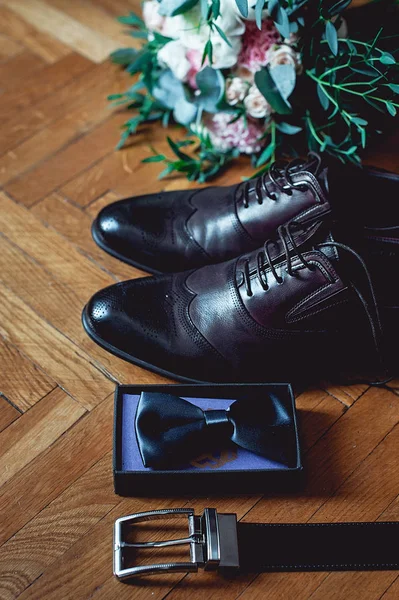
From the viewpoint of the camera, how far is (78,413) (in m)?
0.87

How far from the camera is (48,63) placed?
4.46 feet

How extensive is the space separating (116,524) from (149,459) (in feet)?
0.28

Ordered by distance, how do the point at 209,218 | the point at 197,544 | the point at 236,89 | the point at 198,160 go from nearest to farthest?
the point at 197,544, the point at 209,218, the point at 236,89, the point at 198,160

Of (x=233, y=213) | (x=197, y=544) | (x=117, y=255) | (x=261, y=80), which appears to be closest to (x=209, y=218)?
(x=233, y=213)

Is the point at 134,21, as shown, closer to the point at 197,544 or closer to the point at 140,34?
the point at 140,34

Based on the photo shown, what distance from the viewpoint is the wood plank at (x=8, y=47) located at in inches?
54.3

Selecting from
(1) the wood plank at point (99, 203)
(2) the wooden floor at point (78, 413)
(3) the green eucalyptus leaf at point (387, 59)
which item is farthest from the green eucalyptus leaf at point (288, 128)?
(1) the wood plank at point (99, 203)

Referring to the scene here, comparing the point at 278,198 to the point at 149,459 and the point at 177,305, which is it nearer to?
the point at 177,305

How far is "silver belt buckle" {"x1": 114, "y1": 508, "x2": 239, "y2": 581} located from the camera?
2.34ft

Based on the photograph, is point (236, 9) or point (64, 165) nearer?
point (236, 9)

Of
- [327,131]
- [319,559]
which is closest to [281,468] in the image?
[319,559]

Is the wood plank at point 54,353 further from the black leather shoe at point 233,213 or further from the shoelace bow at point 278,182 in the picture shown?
the shoelace bow at point 278,182

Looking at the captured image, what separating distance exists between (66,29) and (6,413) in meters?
0.95

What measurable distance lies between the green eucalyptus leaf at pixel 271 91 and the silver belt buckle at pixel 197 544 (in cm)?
67
